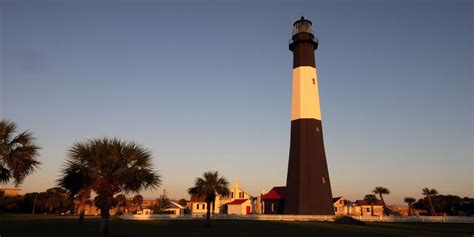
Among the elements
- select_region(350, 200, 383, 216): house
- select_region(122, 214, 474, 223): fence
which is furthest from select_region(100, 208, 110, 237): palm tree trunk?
select_region(350, 200, 383, 216): house

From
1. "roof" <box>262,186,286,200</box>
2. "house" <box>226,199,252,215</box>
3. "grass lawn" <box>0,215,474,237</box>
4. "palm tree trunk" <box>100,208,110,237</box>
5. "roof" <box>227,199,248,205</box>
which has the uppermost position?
"roof" <box>262,186,286,200</box>

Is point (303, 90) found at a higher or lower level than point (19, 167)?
higher

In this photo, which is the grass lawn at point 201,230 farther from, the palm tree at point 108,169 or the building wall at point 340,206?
the building wall at point 340,206

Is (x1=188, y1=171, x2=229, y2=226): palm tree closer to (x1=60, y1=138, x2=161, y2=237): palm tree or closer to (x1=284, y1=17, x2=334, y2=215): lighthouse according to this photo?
(x1=284, y1=17, x2=334, y2=215): lighthouse

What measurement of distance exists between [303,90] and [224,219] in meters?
18.3

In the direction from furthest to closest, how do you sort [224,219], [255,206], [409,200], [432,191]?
[409,200], [432,191], [255,206], [224,219]

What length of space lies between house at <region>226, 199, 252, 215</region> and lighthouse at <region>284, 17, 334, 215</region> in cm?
1739

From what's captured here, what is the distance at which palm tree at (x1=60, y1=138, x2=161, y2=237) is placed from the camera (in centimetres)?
1989

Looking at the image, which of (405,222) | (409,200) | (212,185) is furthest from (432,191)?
(212,185)

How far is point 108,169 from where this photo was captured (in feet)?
66.2

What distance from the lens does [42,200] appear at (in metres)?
75.7

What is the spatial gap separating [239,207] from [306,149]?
21842mm

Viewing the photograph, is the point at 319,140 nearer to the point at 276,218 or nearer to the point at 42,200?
the point at 276,218

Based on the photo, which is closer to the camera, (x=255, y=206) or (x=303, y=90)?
(x=303, y=90)
